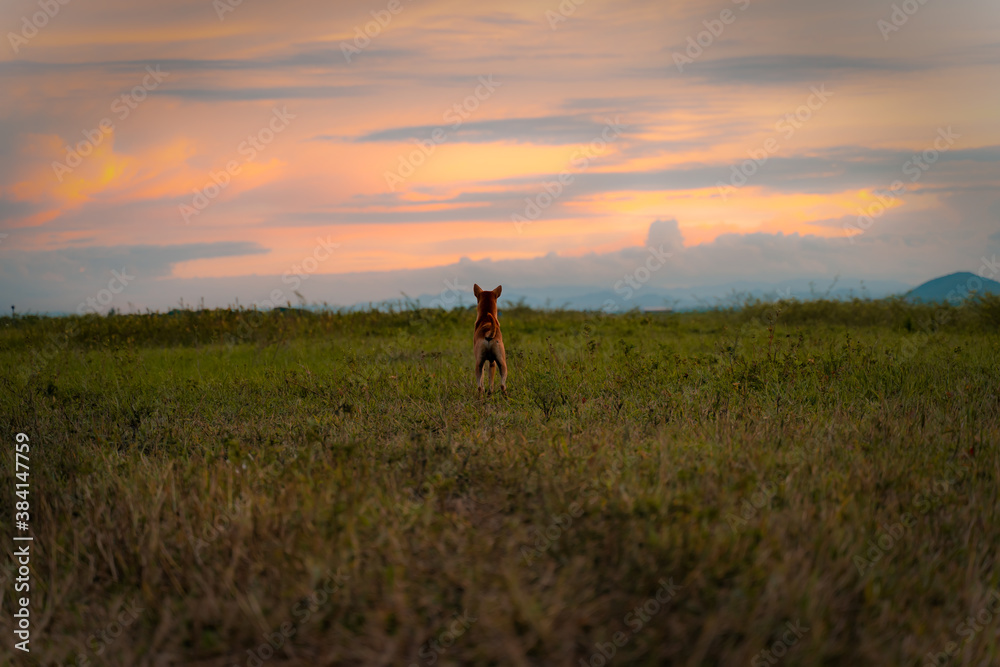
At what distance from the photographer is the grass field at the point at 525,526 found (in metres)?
2.78

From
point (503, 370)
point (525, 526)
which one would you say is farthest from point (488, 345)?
point (525, 526)

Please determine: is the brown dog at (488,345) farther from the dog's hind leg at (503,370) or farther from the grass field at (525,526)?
the grass field at (525,526)

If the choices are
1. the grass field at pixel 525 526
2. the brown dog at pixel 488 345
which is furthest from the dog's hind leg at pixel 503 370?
the grass field at pixel 525 526

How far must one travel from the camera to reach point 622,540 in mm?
3273

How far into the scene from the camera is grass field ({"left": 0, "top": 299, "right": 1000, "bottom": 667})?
2775mm

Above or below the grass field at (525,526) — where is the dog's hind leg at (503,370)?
above

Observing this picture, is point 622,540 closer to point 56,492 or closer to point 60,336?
point 56,492

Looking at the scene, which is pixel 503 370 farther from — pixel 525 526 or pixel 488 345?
pixel 525 526

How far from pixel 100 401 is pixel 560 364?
18.9ft

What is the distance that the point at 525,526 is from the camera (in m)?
3.62

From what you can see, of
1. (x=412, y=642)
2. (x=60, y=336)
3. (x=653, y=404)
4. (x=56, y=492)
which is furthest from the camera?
(x=60, y=336)

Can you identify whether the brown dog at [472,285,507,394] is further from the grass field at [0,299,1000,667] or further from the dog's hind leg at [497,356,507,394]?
the grass field at [0,299,1000,667]

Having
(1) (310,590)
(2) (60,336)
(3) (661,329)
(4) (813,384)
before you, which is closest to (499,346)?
(4) (813,384)

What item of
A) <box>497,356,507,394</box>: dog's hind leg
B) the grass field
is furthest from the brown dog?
the grass field
